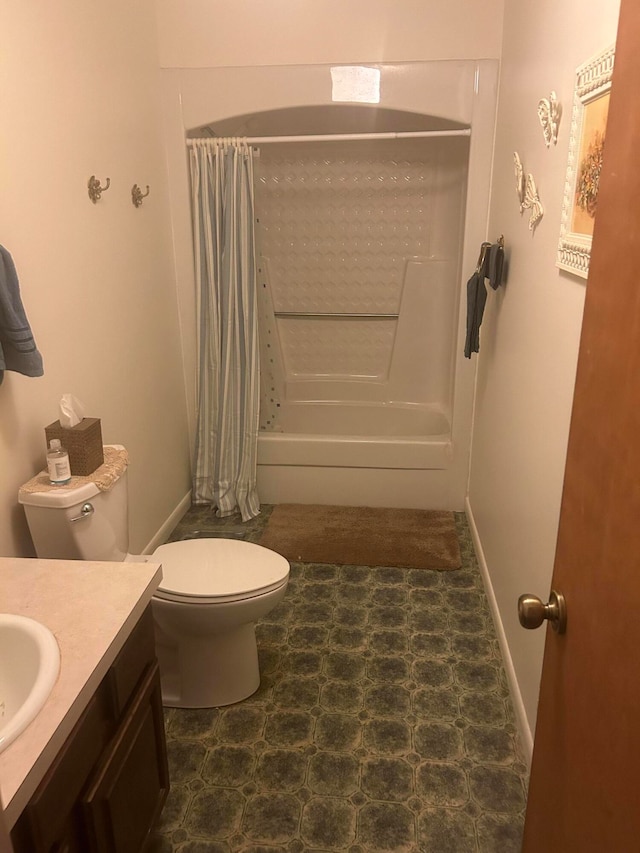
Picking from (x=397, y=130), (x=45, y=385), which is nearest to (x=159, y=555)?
(x=45, y=385)

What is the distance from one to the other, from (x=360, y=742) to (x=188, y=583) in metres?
0.70

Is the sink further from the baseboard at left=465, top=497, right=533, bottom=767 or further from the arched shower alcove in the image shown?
the arched shower alcove

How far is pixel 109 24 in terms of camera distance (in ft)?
7.56

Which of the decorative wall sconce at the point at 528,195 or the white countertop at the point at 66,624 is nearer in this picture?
the white countertop at the point at 66,624

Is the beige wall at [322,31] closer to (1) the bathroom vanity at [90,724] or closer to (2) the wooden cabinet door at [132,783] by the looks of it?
(1) the bathroom vanity at [90,724]

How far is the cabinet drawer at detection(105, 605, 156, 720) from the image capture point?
1220mm

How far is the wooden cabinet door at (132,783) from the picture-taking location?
3.74 ft

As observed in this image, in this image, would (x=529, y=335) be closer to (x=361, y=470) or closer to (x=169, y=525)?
(x=361, y=470)

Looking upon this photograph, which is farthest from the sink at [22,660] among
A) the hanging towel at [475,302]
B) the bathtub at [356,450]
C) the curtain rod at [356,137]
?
A: the curtain rod at [356,137]

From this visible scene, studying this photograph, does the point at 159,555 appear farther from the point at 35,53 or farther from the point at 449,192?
the point at 449,192

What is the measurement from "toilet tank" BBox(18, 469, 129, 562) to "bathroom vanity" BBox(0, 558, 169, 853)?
0.82 feet

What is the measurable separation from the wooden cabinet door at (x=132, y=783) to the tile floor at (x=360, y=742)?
277 millimetres

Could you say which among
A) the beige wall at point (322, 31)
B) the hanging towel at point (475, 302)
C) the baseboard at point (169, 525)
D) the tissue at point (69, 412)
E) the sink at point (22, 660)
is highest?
the beige wall at point (322, 31)

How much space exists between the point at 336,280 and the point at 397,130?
0.90m
